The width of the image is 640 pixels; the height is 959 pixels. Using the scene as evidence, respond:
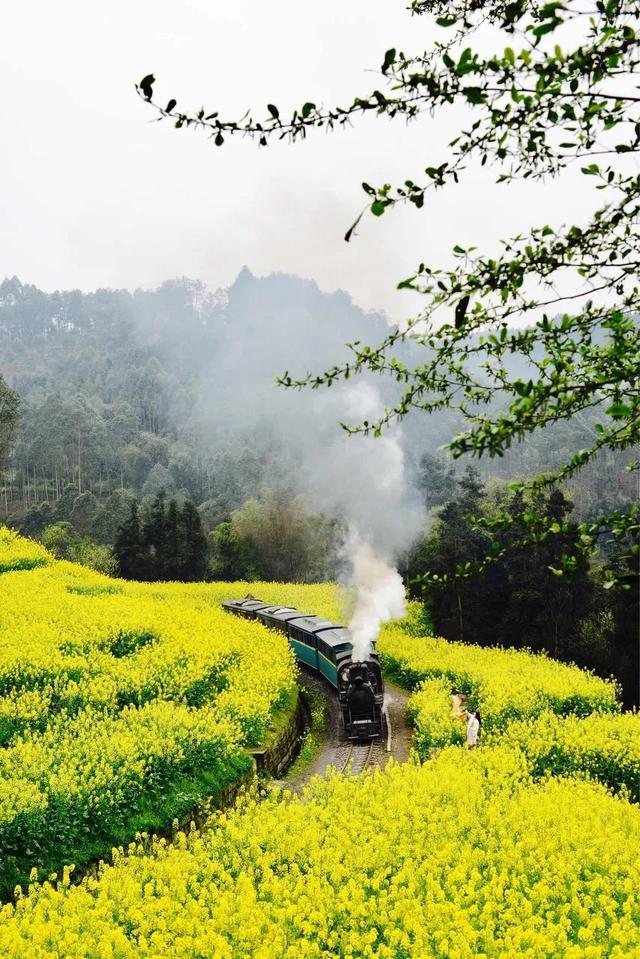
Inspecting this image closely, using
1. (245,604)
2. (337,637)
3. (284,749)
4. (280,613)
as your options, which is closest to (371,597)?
(245,604)

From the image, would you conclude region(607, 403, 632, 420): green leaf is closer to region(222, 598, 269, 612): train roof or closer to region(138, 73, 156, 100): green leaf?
region(138, 73, 156, 100): green leaf

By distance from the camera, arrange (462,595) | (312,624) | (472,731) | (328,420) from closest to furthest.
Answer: (472,731)
(312,624)
(462,595)
(328,420)

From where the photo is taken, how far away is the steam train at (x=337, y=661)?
18719 millimetres

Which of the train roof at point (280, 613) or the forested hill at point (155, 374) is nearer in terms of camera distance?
the train roof at point (280, 613)

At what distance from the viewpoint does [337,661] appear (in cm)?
2122

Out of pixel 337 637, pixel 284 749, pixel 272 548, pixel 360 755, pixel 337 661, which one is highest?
pixel 272 548

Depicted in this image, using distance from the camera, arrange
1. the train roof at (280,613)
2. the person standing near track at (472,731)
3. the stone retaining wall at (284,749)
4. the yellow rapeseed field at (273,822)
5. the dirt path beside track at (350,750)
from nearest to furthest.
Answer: the yellow rapeseed field at (273,822)
the person standing near track at (472,731)
the stone retaining wall at (284,749)
the dirt path beside track at (350,750)
the train roof at (280,613)

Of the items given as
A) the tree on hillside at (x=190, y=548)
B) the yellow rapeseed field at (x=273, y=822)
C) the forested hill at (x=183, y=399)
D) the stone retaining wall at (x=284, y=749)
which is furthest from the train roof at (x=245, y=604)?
the forested hill at (x=183, y=399)

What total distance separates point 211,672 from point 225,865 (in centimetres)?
960

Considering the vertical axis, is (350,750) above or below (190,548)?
below

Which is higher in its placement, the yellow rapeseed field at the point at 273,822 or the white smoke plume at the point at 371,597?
the white smoke plume at the point at 371,597

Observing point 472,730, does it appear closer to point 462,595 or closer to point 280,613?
point 280,613

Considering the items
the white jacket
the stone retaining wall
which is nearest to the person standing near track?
the white jacket

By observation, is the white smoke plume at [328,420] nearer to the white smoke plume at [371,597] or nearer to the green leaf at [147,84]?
the white smoke plume at [371,597]
